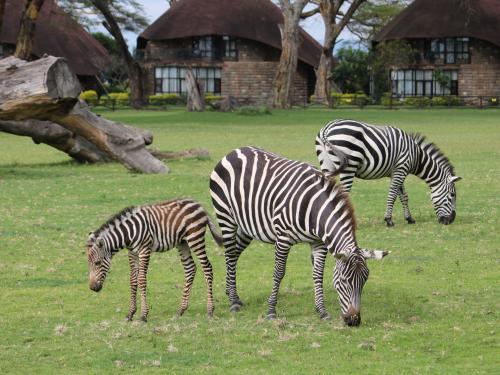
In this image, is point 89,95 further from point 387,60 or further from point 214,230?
point 214,230

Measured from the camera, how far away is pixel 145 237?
1080cm

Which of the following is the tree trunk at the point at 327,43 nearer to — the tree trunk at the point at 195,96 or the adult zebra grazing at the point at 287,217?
the tree trunk at the point at 195,96

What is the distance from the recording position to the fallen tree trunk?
22.7 metres

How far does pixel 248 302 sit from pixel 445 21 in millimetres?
72848

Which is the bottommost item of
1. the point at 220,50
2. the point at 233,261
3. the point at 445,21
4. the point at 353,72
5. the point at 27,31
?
the point at 233,261

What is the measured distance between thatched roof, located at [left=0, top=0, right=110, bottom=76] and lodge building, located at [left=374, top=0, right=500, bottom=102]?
2350cm

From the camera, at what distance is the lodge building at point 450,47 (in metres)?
81.2

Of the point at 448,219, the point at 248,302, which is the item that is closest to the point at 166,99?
the point at 448,219

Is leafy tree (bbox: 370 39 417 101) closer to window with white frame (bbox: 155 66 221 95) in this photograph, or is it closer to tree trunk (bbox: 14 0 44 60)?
window with white frame (bbox: 155 66 221 95)

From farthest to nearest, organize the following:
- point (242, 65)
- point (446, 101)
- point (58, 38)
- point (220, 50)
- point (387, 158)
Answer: point (220, 50) < point (242, 65) < point (58, 38) < point (446, 101) < point (387, 158)

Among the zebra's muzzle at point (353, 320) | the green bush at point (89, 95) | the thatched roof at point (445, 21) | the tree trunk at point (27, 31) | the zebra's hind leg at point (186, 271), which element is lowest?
the zebra's muzzle at point (353, 320)

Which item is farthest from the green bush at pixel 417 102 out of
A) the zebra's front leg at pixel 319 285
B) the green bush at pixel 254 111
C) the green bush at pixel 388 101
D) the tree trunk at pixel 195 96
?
the zebra's front leg at pixel 319 285

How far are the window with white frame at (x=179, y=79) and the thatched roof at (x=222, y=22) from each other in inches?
117

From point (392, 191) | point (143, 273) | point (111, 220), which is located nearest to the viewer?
point (111, 220)
